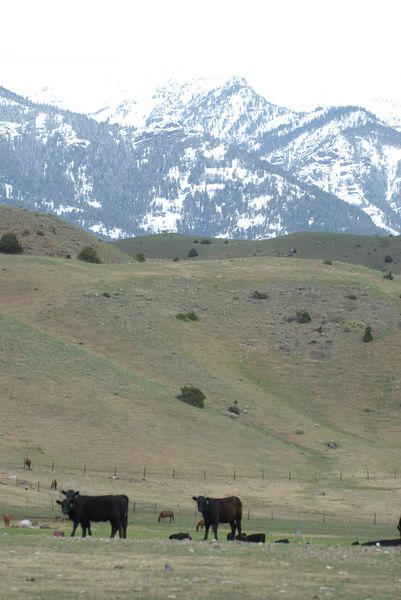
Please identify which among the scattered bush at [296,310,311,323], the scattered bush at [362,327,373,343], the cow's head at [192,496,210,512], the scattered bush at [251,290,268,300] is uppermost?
the scattered bush at [251,290,268,300]

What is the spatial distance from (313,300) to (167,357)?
2830 centimetres

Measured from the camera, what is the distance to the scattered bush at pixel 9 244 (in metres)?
152

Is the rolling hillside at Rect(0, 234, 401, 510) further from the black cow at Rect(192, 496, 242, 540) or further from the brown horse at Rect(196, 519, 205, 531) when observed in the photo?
the black cow at Rect(192, 496, 242, 540)

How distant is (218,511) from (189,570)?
10210 mm

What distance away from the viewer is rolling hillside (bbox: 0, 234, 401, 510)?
81000mm

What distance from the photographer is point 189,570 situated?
94.8 ft

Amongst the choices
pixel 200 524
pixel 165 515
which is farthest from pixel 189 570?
pixel 165 515

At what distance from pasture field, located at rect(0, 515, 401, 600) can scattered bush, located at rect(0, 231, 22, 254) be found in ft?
389

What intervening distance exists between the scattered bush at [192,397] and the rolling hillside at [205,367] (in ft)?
2.65

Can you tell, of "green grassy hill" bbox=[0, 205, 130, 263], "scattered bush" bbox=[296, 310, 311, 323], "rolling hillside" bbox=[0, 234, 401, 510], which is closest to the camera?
"rolling hillside" bbox=[0, 234, 401, 510]

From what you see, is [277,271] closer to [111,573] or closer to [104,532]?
[104,532]

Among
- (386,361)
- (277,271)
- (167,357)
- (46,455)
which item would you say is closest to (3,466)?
(46,455)

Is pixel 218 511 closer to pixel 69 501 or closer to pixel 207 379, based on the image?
pixel 69 501

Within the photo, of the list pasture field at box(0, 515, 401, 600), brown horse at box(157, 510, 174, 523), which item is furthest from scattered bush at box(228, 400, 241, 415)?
pasture field at box(0, 515, 401, 600)
